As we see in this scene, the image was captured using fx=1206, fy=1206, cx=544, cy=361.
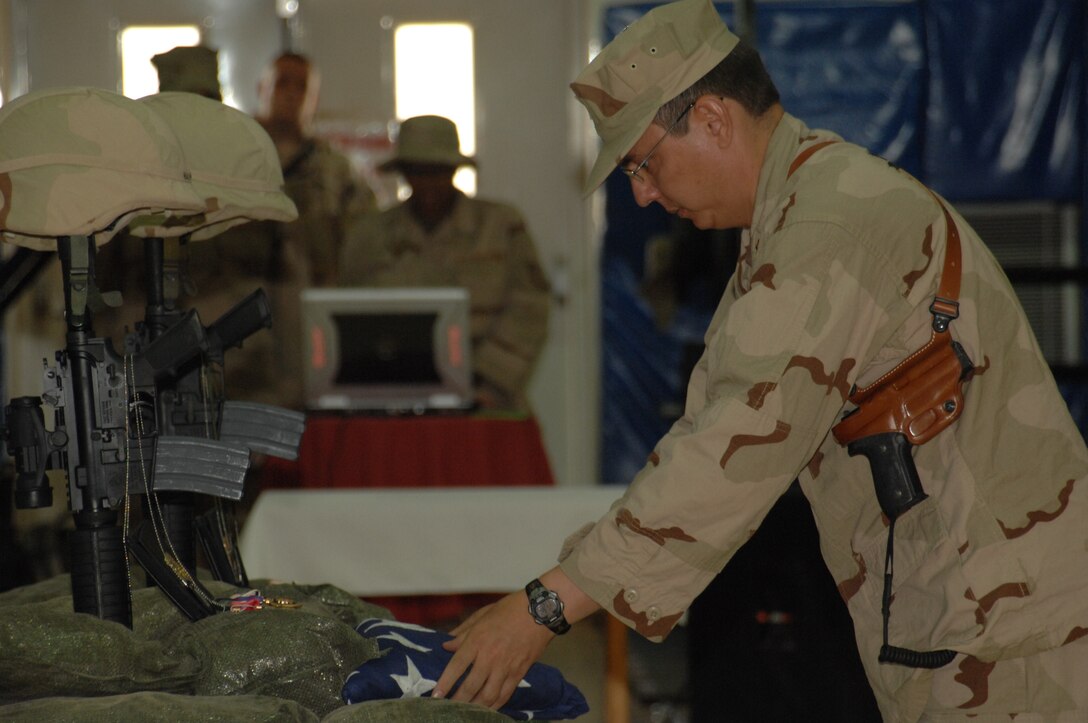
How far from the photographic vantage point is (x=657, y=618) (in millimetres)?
1316

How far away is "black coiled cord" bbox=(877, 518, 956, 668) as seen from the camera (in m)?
1.31

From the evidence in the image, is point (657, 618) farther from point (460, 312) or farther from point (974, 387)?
point (460, 312)

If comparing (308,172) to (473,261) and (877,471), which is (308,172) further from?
(877,471)

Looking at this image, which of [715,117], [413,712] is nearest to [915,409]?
[715,117]

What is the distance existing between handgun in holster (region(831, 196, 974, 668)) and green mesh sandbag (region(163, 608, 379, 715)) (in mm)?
644

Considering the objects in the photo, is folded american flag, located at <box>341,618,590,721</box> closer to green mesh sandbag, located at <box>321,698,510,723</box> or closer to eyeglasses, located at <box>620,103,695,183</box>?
green mesh sandbag, located at <box>321,698,510,723</box>

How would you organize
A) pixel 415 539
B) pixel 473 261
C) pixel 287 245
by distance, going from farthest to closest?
pixel 287 245 < pixel 473 261 < pixel 415 539

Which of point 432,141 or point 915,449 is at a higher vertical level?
point 432,141

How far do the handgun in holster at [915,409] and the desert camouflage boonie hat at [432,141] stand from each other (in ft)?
13.0

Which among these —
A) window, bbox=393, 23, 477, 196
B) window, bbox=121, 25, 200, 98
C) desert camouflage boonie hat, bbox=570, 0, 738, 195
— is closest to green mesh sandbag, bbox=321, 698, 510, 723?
desert camouflage boonie hat, bbox=570, 0, 738, 195

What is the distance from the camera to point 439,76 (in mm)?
5711

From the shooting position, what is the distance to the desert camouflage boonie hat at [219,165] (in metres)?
1.76

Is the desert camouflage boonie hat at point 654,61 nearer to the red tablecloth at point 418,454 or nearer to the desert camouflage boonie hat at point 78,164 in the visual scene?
the desert camouflage boonie hat at point 78,164

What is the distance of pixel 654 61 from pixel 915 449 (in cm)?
54
